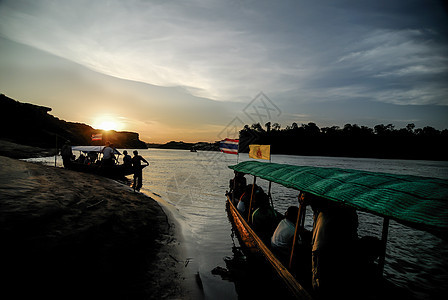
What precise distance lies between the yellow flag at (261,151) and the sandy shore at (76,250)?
5.63m

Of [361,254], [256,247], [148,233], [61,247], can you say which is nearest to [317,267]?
[361,254]

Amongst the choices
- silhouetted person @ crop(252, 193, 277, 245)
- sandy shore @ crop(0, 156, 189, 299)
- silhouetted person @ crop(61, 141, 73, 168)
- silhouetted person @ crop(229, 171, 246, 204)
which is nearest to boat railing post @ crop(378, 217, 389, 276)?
silhouetted person @ crop(252, 193, 277, 245)

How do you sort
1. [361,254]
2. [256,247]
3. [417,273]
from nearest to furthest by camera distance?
1. [361,254]
2. [256,247]
3. [417,273]

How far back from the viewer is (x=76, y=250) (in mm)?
5711

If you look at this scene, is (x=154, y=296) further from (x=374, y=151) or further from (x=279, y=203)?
(x=374, y=151)

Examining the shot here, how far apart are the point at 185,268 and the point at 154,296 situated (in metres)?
1.70

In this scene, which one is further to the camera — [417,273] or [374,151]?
[374,151]

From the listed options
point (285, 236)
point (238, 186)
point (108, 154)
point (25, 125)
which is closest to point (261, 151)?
point (238, 186)

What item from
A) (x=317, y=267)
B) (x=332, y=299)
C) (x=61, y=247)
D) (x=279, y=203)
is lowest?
(x=279, y=203)

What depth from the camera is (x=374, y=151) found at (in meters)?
110

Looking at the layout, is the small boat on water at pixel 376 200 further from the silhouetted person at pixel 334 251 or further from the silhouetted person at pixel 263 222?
the silhouetted person at pixel 263 222

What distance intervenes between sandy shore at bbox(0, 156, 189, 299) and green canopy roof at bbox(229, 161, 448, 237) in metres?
4.29

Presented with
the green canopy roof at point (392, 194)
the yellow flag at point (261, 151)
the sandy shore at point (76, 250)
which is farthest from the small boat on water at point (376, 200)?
the yellow flag at point (261, 151)

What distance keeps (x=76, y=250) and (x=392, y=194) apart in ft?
24.2
